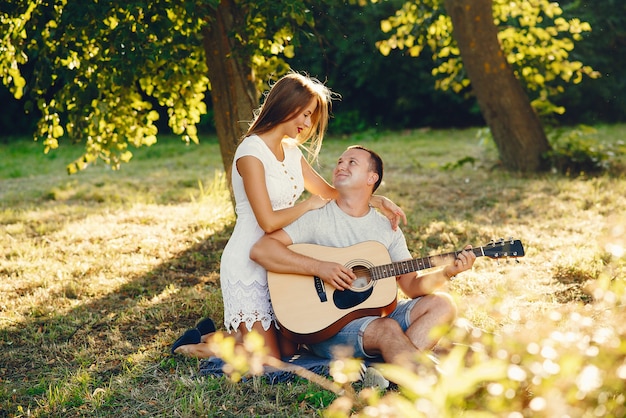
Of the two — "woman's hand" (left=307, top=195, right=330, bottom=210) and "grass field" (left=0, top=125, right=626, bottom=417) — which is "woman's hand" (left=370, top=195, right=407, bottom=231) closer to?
"woman's hand" (left=307, top=195, right=330, bottom=210)

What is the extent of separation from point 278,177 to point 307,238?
0.34 meters

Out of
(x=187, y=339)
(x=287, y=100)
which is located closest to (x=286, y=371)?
(x=187, y=339)

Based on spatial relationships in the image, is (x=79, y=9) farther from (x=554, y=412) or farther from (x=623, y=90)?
(x=623, y=90)

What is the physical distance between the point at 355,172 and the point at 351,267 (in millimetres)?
480

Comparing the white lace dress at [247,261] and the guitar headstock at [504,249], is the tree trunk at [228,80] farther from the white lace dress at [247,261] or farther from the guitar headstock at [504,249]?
the guitar headstock at [504,249]

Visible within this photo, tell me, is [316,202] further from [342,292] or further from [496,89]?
[496,89]

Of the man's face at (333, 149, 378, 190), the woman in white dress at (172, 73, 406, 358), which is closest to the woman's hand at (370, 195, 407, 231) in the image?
the woman in white dress at (172, 73, 406, 358)

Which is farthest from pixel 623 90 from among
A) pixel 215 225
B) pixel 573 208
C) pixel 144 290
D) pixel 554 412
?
pixel 554 412

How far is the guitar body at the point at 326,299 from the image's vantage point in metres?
3.04

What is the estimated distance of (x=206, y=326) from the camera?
11.9 feet

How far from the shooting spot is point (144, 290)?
4.46m

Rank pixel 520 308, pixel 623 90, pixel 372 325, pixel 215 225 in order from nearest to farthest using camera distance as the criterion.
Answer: pixel 372 325 → pixel 520 308 → pixel 215 225 → pixel 623 90

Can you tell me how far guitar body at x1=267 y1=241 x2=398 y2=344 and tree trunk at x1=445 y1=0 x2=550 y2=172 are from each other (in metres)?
5.17

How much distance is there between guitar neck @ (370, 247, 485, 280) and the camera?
9.82 feet
